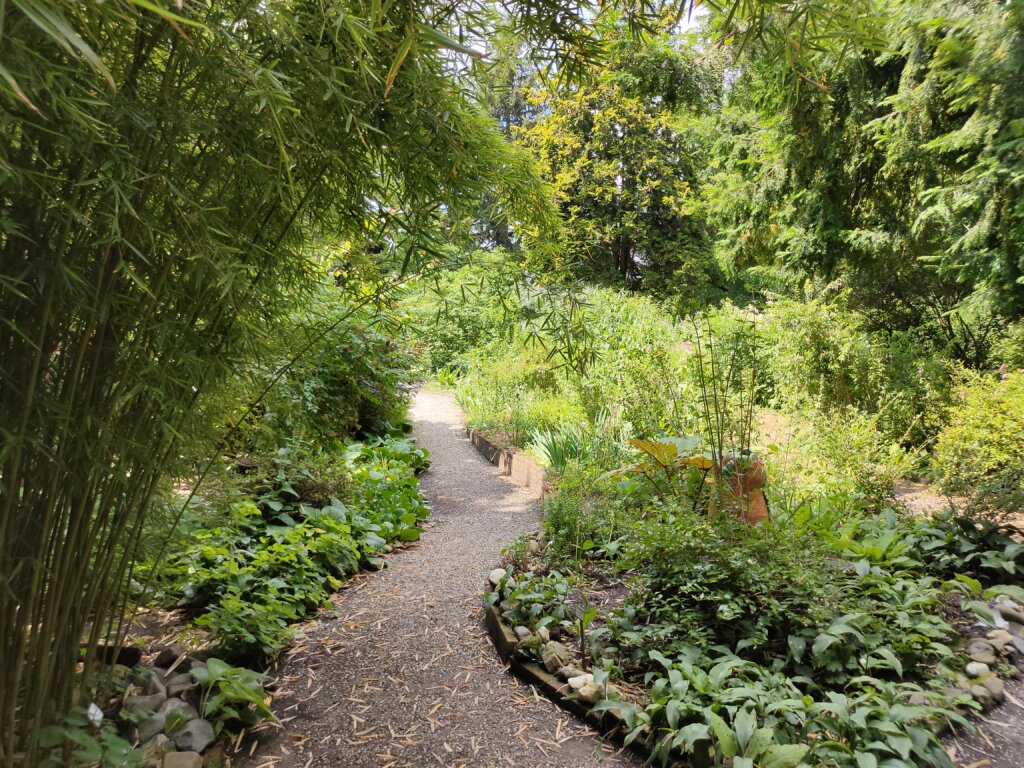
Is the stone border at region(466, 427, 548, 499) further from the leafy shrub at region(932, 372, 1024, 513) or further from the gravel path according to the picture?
the leafy shrub at region(932, 372, 1024, 513)

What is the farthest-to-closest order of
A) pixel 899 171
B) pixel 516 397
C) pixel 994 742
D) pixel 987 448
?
pixel 516 397
pixel 899 171
pixel 987 448
pixel 994 742

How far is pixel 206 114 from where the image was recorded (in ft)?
3.97

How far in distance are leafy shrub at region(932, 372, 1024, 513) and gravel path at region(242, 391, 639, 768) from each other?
2.88 meters

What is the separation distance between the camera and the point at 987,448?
3914 mm

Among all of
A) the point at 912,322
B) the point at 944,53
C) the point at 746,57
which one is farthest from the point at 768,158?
the point at 746,57

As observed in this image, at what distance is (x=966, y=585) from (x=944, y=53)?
310 centimetres

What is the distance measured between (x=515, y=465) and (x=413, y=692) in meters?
3.63

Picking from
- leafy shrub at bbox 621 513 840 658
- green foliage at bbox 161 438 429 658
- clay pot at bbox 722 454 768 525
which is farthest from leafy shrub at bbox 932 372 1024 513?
green foliage at bbox 161 438 429 658

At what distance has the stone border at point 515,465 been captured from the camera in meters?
5.27

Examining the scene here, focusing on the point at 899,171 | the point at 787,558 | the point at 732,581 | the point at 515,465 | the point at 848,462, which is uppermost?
the point at 899,171

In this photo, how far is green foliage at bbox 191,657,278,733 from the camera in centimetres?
189

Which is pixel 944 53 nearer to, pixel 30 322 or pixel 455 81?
pixel 455 81

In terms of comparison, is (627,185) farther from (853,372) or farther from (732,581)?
(732,581)

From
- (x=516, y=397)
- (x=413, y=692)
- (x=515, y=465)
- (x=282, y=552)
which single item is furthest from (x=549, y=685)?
(x=516, y=397)
